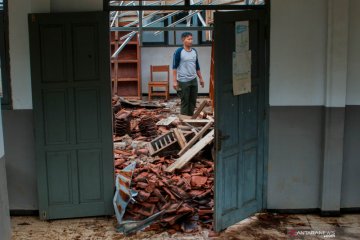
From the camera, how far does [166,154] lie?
7984 millimetres

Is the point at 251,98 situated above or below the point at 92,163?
above

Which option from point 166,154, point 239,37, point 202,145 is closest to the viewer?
point 239,37

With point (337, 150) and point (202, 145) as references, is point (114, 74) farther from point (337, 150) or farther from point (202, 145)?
point (337, 150)

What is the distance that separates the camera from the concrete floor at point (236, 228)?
5.26 meters

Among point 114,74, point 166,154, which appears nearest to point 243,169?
point 166,154

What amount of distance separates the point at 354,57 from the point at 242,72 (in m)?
1.29

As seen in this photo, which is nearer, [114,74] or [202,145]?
[202,145]

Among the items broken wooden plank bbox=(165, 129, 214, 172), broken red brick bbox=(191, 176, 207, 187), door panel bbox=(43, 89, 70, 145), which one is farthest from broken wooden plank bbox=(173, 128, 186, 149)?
door panel bbox=(43, 89, 70, 145)

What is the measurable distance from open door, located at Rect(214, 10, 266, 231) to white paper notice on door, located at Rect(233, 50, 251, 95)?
0.06 meters

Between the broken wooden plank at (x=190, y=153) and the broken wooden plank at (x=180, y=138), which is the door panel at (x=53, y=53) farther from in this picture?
the broken wooden plank at (x=180, y=138)

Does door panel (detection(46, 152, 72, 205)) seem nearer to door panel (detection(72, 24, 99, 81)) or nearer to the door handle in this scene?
door panel (detection(72, 24, 99, 81))

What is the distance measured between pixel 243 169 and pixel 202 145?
6.70 feet

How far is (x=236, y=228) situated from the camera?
5.45 metres

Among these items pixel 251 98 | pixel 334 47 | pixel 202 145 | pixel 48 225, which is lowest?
pixel 48 225
